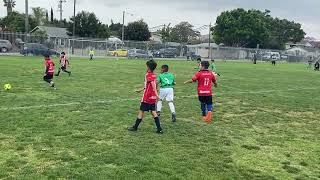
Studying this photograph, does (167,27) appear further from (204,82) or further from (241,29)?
(204,82)

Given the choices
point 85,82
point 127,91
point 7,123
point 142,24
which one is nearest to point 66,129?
point 7,123

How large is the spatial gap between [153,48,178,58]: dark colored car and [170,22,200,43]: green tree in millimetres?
50573

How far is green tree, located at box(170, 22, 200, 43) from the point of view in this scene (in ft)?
393

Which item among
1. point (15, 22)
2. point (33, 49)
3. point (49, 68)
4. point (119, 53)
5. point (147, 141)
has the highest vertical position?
point (15, 22)

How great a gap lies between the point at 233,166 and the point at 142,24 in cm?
8563

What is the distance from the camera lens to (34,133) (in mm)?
9227

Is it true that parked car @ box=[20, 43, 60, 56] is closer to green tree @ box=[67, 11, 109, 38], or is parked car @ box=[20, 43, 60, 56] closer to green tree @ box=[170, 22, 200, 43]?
green tree @ box=[67, 11, 109, 38]

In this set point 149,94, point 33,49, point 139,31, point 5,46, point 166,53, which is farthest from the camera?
point 139,31

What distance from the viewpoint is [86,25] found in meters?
83.3

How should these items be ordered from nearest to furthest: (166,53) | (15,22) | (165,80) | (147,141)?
1. (147,141)
2. (165,80)
3. (166,53)
4. (15,22)

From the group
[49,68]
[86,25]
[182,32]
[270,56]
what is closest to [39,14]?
[86,25]

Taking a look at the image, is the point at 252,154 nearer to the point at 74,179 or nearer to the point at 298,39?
the point at 74,179

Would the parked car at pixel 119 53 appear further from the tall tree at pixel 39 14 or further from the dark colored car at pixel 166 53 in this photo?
the tall tree at pixel 39 14

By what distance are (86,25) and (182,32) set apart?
45.7 meters
